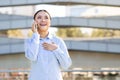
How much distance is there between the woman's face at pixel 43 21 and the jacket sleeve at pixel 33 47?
0.09 m

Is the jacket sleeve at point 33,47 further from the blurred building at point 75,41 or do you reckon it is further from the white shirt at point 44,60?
the blurred building at point 75,41

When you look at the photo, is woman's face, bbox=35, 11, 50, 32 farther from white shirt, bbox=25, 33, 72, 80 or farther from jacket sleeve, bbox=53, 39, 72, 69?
jacket sleeve, bbox=53, 39, 72, 69

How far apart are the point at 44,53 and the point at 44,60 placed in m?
0.06

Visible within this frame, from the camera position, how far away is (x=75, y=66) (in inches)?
1033

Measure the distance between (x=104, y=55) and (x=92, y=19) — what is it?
9.39 ft

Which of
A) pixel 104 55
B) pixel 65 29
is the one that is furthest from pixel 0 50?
pixel 104 55

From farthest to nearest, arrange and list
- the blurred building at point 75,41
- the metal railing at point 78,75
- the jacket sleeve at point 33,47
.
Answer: the blurred building at point 75,41
the metal railing at point 78,75
the jacket sleeve at point 33,47

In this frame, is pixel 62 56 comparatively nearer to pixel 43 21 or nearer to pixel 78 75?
pixel 43 21

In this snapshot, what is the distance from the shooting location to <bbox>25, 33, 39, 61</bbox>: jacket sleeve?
9.52ft

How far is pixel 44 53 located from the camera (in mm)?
2959

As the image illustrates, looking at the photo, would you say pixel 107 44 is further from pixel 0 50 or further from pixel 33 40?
pixel 33 40

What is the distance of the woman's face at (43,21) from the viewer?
9.82 ft

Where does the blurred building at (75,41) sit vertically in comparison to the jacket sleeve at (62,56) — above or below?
below

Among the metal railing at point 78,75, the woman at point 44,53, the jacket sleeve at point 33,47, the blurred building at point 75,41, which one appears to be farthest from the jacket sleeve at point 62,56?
the blurred building at point 75,41
